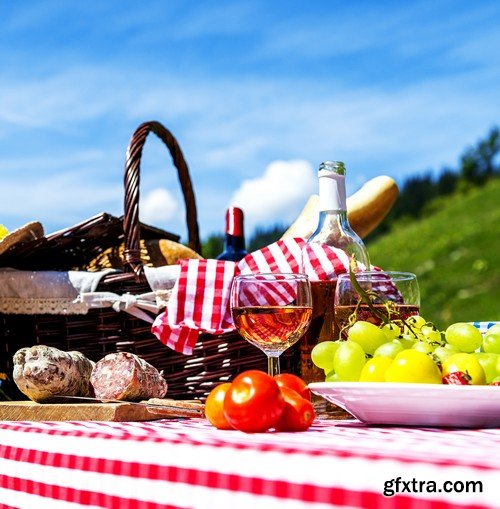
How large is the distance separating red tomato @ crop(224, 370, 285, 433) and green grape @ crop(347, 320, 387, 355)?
25 centimetres

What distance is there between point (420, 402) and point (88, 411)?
614 mm

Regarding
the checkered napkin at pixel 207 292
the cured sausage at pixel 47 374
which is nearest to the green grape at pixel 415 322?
the checkered napkin at pixel 207 292

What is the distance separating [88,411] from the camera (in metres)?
1.50

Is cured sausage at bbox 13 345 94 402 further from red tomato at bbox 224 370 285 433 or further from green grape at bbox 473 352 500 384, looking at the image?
green grape at bbox 473 352 500 384

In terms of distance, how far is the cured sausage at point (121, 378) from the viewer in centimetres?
163

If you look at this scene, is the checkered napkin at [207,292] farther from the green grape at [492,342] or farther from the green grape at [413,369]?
the green grape at [413,369]

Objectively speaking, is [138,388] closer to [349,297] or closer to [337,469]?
[349,297]

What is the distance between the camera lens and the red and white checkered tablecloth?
828 mm

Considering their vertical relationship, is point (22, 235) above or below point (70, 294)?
above

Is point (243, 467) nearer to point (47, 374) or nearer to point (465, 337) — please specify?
point (465, 337)

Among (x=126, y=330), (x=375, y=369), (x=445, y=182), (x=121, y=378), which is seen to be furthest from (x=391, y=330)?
(x=445, y=182)

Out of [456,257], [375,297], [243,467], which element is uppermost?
[456,257]

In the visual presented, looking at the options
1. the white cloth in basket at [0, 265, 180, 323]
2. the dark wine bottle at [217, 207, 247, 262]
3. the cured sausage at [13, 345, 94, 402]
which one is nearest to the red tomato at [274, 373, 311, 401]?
the cured sausage at [13, 345, 94, 402]

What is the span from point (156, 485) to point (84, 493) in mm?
140
